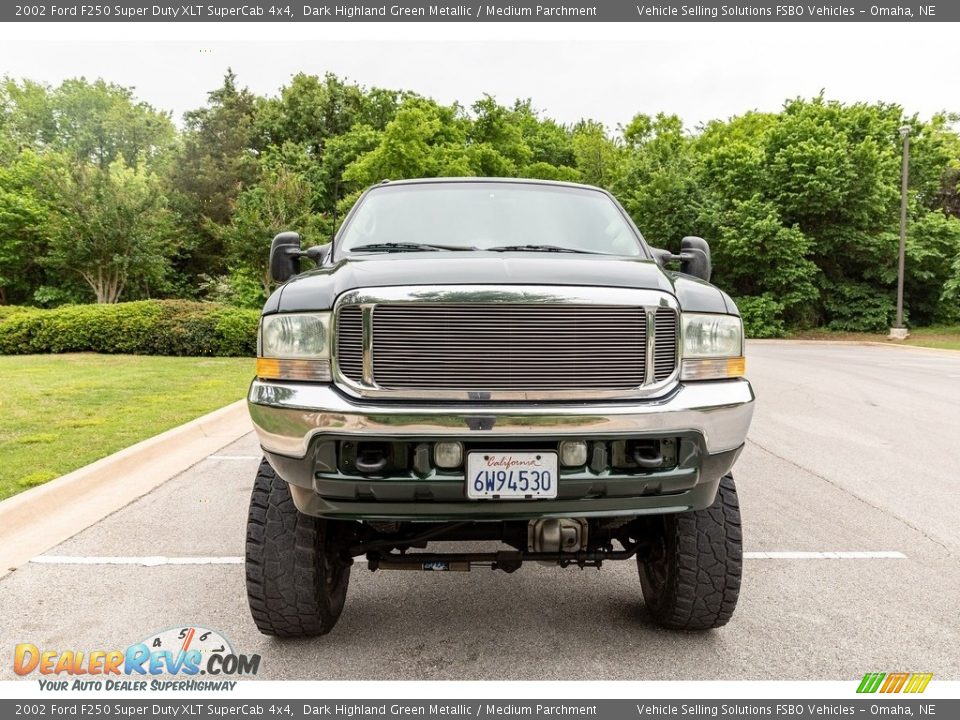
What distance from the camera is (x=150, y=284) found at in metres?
37.1

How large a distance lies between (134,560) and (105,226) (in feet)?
96.2

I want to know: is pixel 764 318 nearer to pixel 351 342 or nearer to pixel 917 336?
pixel 917 336

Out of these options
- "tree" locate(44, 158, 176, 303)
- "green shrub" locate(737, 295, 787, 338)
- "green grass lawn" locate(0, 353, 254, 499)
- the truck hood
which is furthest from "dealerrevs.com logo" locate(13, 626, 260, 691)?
"green shrub" locate(737, 295, 787, 338)

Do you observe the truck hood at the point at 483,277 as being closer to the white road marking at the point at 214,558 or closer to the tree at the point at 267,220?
the white road marking at the point at 214,558

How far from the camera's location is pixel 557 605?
3.30m

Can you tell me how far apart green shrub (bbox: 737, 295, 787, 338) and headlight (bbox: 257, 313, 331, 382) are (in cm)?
3078

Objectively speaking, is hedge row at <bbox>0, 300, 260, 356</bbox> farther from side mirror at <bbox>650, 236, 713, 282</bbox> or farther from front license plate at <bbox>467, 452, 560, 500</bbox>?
front license plate at <bbox>467, 452, 560, 500</bbox>

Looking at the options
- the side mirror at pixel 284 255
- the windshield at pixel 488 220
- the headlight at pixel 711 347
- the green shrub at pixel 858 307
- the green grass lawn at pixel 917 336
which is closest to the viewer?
the headlight at pixel 711 347

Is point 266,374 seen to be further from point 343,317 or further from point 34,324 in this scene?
point 34,324

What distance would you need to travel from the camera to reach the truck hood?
2.54m

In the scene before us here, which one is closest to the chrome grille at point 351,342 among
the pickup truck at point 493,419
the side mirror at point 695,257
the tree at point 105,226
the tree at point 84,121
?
the pickup truck at point 493,419

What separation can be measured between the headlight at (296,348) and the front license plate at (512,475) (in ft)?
2.10

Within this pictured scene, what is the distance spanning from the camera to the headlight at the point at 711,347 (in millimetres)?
2631
